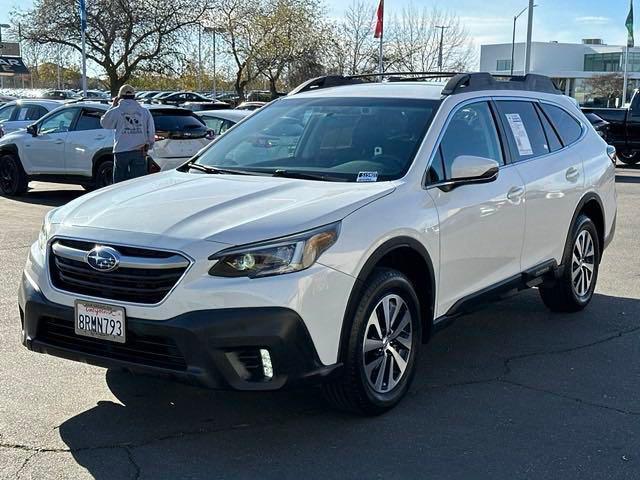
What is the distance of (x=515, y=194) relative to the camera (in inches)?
215

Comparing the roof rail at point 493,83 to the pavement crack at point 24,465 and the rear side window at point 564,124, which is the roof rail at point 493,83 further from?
the pavement crack at point 24,465

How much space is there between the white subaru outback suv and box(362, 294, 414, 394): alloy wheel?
0.5 inches

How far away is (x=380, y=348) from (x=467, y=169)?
118 centimetres

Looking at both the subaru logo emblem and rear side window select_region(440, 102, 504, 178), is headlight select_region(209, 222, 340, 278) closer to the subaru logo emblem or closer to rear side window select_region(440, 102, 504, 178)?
the subaru logo emblem

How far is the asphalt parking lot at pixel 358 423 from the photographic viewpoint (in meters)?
3.81

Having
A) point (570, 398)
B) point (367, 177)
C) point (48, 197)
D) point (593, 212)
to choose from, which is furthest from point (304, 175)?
point (48, 197)

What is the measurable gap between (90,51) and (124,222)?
3261 centimetres

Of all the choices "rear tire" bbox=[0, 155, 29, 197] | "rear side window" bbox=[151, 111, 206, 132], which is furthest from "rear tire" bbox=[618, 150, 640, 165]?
"rear tire" bbox=[0, 155, 29, 197]

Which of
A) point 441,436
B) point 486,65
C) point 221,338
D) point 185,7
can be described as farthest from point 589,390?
point 486,65

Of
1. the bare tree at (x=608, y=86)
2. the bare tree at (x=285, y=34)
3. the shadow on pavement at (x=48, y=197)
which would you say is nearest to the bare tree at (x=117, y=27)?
the bare tree at (x=285, y=34)

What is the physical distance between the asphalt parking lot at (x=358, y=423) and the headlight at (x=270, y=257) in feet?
2.96

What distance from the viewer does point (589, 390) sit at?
4.92m

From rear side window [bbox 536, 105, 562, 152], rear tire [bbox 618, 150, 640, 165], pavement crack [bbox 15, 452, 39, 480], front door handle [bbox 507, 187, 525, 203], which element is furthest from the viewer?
rear tire [bbox 618, 150, 640, 165]

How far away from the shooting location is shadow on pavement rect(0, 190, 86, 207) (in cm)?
1366
